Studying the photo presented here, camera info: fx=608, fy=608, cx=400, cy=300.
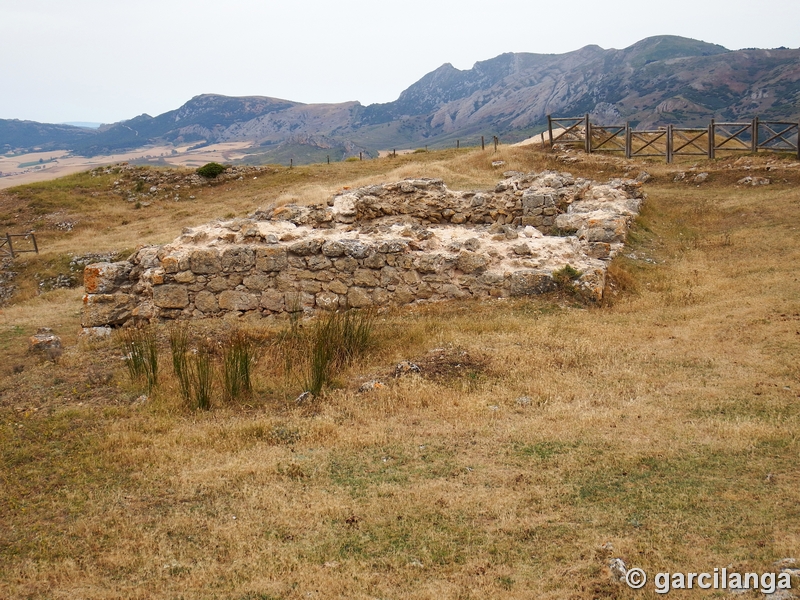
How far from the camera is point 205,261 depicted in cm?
1159

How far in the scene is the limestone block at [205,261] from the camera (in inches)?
456

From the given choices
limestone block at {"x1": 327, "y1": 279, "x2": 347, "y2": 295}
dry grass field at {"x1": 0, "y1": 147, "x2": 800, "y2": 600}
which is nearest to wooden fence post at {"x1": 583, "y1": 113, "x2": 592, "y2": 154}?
dry grass field at {"x1": 0, "y1": 147, "x2": 800, "y2": 600}

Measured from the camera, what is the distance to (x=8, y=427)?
6883 millimetres

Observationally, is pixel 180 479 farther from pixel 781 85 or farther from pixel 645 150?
pixel 781 85

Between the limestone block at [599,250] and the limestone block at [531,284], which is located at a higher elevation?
the limestone block at [599,250]

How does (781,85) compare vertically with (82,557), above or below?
above

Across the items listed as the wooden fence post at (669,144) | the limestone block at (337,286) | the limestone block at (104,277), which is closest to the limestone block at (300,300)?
the limestone block at (337,286)

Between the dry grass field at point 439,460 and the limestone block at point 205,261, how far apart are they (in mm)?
1500

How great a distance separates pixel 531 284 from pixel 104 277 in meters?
8.30

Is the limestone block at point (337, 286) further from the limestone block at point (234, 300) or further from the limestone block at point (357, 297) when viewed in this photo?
the limestone block at point (234, 300)

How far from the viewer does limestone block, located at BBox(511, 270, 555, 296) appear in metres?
11.5

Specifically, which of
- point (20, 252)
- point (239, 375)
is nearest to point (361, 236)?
point (239, 375)

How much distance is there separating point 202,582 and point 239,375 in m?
3.75

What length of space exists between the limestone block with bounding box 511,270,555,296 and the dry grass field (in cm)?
36
